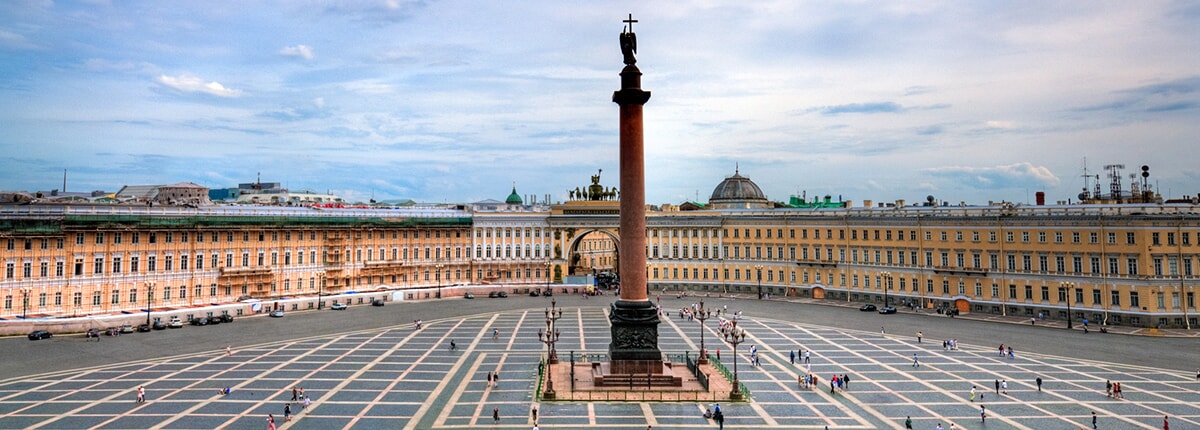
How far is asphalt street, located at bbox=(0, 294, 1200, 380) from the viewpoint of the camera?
143 feet

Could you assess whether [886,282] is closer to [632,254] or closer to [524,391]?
[632,254]

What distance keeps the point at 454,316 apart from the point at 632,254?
103 feet

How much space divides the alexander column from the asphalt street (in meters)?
25.9

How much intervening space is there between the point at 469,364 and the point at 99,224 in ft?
126

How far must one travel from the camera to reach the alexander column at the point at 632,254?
36.7m

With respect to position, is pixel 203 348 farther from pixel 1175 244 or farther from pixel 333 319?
pixel 1175 244

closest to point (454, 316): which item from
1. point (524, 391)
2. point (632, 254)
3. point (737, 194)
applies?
point (524, 391)

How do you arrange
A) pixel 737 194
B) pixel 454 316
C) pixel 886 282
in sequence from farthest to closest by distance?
pixel 737 194
pixel 886 282
pixel 454 316

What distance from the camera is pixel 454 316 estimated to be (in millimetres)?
63781

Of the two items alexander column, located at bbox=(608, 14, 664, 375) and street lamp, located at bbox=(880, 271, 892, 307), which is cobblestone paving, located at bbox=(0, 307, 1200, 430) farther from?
street lamp, located at bbox=(880, 271, 892, 307)

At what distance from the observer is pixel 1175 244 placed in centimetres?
5284

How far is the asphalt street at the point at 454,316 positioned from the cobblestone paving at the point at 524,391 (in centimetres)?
266

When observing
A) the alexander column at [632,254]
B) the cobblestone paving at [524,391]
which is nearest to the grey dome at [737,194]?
the cobblestone paving at [524,391]

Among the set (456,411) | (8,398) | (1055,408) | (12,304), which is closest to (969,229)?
(1055,408)
